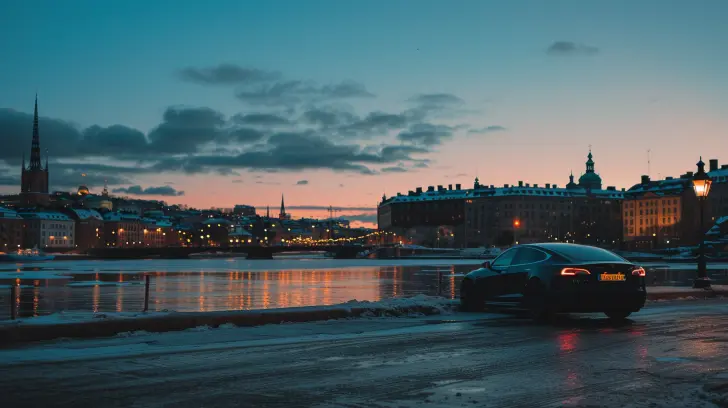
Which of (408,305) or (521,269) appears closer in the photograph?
(521,269)

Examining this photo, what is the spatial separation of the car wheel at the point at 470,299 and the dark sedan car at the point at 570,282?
973 millimetres

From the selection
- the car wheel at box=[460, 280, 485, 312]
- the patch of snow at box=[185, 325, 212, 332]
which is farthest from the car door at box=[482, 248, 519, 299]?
the patch of snow at box=[185, 325, 212, 332]

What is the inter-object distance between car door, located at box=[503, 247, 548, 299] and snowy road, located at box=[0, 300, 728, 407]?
1742 mm

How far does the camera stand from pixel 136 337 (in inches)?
535

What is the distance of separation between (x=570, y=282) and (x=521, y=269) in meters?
1.32

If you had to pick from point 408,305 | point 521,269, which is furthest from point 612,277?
point 408,305

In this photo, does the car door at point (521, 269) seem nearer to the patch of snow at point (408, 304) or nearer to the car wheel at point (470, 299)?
the car wheel at point (470, 299)

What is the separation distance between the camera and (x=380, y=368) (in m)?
Result: 9.96

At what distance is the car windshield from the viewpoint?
16406 mm

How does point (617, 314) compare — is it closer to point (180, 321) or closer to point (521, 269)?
point (521, 269)

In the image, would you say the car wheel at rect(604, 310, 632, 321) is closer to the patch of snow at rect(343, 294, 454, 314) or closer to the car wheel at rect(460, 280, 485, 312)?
the car wheel at rect(460, 280, 485, 312)

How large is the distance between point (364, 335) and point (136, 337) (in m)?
3.62

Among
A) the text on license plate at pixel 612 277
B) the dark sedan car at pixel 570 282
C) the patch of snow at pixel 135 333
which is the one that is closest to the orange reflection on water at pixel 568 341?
the dark sedan car at pixel 570 282

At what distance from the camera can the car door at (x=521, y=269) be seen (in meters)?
16.8
